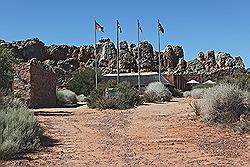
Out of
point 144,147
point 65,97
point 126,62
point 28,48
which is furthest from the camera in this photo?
point 126,62

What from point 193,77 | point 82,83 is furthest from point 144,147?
point 193,77

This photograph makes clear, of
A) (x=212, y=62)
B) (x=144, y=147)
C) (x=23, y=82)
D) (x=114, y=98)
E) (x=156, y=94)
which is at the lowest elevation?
(x=144, y=147)

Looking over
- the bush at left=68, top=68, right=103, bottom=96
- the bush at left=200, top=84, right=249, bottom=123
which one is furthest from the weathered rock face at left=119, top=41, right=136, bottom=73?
the bush at left=200, top=84, right=249, bottom=123

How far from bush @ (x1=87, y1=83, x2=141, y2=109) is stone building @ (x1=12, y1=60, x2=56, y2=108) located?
3.72 metres

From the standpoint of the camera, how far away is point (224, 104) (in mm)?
15406

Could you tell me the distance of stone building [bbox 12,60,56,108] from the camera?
28750 millimetres

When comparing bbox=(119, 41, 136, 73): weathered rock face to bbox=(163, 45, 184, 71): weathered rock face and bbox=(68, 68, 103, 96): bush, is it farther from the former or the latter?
bbox=(68, 68, 103, 96): bush

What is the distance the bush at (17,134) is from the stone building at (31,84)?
15.6 meters

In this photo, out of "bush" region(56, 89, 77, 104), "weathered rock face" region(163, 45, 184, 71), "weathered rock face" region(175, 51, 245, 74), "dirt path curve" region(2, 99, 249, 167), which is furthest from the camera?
"weathered rock face" region(163, 45, 184, 71)

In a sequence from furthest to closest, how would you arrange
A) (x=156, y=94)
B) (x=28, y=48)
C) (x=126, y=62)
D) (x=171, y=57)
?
(x=171, y=57), (x=126, y=62), (x=28, y=48), (x=156, y=94)

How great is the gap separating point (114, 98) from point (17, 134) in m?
18.6

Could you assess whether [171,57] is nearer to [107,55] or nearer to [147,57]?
[147,57]

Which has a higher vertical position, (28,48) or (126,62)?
(28,48)

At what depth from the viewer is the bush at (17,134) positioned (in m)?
9.63
